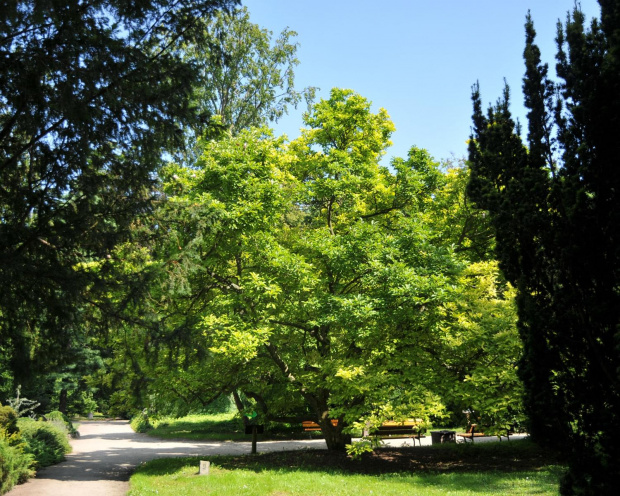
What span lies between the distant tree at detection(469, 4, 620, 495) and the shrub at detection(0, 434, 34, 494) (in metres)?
9.81

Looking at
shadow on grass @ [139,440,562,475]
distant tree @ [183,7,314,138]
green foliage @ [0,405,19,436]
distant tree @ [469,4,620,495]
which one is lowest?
shadow on grass @ [139,440,562,475]

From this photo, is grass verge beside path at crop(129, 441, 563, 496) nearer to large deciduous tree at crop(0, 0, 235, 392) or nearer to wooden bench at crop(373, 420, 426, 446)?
wooden bench at crop(373, 420, 426, 446)

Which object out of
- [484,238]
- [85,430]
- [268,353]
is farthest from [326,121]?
[85,430]

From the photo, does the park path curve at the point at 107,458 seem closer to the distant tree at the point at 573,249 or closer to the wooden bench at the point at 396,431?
the wooden bench at the point at 396,431

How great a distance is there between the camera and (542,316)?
5246 mm

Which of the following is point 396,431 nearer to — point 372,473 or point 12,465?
point 372,473

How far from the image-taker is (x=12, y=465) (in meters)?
9.85

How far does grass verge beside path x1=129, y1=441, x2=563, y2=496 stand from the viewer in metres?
8.65

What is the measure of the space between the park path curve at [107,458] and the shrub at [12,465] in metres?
0.18

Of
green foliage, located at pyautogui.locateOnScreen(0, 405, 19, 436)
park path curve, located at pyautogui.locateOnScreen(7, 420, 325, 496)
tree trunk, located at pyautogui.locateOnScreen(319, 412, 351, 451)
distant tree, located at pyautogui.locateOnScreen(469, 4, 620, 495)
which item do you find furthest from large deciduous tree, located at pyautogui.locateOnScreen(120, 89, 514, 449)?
distant tree, located at pyautogui.locateOnScreen(469, 4, 620, 495)

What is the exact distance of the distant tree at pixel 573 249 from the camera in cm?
457

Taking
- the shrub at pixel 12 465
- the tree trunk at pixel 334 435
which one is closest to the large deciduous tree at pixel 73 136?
the shrub at pixel 12 465

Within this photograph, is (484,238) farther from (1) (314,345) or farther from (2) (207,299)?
(2) (207,299)

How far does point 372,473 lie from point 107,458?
8.62 metres
